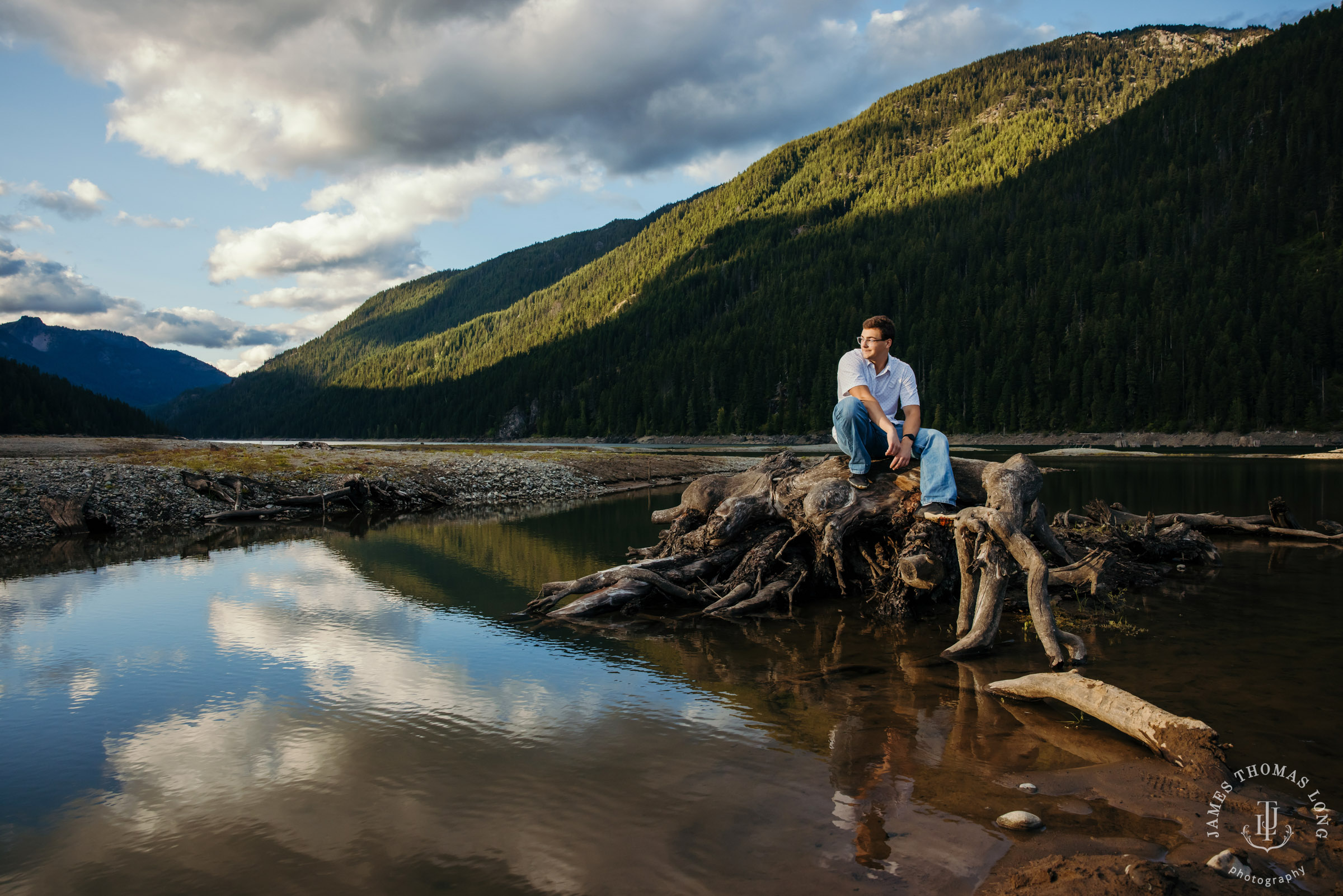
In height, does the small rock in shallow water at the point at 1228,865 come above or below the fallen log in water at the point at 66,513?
below

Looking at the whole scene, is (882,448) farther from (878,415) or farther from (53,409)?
(53,409)

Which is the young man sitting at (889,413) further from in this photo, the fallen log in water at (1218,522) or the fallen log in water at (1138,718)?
the fallen log in water at (1218,522)

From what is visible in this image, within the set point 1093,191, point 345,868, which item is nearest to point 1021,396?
point 1093,191

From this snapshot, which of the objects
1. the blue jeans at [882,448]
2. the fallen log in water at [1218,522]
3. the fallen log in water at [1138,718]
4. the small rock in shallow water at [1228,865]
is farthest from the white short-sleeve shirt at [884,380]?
the fallen log in water at [1218,522]

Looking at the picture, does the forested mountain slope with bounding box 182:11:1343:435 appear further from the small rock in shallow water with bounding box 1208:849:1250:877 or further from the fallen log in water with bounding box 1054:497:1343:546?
the small rock in shallow water with bounding box 1208:849:1250:877

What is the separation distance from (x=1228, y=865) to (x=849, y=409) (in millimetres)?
5932

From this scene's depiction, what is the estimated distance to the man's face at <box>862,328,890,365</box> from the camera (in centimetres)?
853

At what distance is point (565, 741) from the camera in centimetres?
603

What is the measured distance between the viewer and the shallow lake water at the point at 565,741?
13.6ft

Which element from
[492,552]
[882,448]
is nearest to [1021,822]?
[882,448]

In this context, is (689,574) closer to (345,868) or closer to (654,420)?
(345,868)

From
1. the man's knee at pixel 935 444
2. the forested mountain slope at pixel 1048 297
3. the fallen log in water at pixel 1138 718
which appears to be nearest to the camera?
the fallen log in water at pixel 1138 718

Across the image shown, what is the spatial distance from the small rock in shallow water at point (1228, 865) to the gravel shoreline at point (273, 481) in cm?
2644

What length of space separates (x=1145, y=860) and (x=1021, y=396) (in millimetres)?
111632
